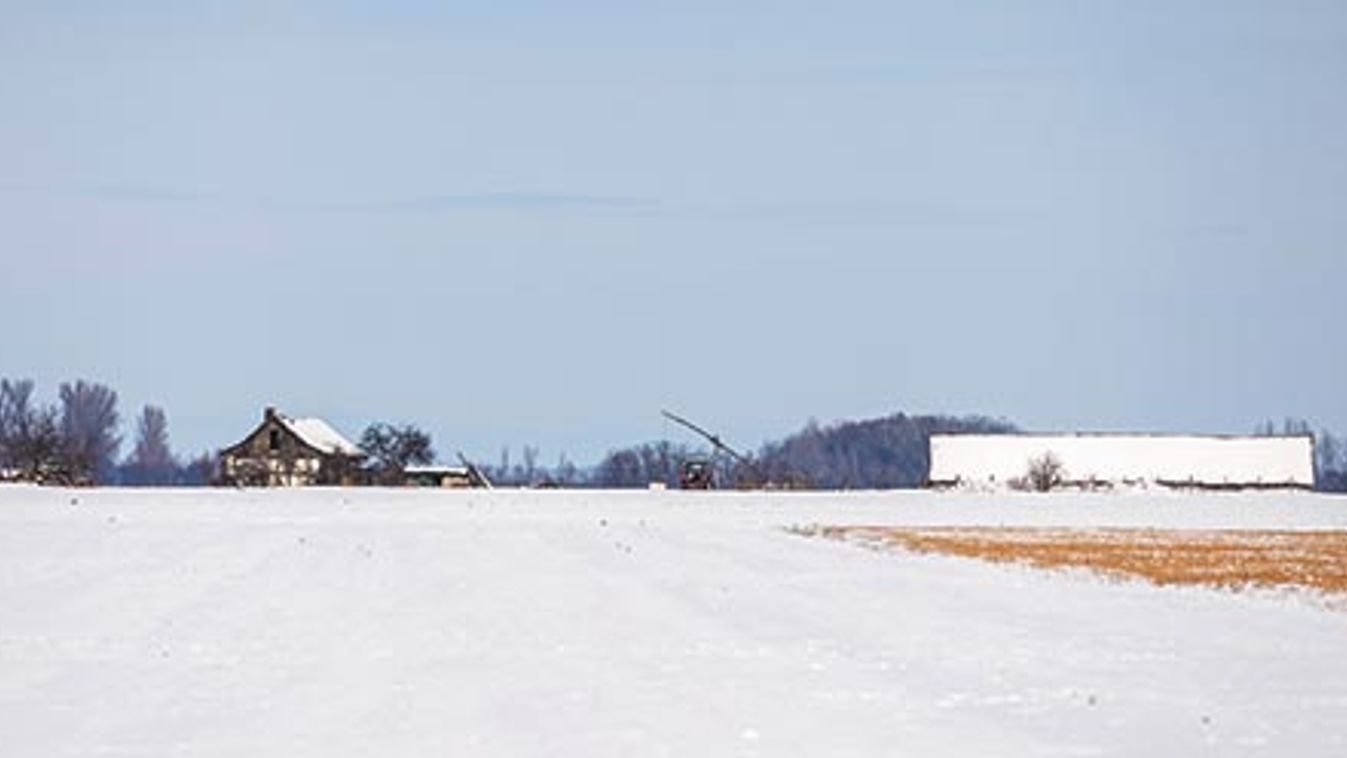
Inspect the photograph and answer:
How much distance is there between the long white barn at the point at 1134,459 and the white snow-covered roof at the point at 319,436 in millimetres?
36027

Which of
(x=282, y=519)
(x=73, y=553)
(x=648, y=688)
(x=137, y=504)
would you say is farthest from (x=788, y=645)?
(x=137, y=504)

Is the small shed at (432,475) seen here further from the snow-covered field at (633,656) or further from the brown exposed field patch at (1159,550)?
the snow-covered field at (633,656)

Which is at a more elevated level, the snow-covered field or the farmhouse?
the farmhouse

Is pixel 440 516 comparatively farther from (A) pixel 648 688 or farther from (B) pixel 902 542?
(A) pixel 648 688

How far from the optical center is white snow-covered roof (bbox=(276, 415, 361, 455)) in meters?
139

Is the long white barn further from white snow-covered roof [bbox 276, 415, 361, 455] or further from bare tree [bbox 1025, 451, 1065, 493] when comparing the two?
white snow-covered roof [bbox 276, 415, 361, 455]

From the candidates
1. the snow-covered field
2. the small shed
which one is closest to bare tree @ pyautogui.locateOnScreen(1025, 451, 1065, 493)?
the small shed

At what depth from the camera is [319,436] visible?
143000 millimetres

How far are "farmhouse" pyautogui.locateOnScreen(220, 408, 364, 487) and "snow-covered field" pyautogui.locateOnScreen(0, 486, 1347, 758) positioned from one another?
88.4 meters

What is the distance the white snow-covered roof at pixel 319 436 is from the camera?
457 ft

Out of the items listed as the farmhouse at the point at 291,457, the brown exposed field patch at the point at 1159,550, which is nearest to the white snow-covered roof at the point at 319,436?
the farmhouse at the point at 291,457

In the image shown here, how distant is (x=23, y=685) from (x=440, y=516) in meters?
47.0

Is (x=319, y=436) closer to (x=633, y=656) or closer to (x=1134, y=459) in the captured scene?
(x=1134, y=459)

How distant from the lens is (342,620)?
969 inches
